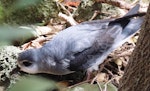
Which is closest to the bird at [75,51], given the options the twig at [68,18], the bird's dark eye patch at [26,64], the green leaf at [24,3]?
the bird's dark eye patch at [26,64]

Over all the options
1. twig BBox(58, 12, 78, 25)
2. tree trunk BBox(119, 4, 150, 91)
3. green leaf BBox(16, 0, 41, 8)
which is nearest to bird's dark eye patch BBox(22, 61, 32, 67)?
twig BBox(58, 12, 78, 25)

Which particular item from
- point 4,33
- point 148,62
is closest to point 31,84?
point 4,33

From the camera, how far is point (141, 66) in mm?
1204

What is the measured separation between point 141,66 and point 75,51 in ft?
3.44

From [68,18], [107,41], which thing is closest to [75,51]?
[107,41]

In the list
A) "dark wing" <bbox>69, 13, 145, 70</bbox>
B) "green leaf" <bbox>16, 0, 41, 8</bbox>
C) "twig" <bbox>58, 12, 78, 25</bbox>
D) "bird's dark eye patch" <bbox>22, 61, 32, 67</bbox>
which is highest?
"green leaf" <bbox>16, 0, 41, 8</bbox>

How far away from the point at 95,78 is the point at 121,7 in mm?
738

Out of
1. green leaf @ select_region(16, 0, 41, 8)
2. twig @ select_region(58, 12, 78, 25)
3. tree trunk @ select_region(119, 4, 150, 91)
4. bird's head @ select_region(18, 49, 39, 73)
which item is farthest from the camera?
twig @ select_region(58, 12, 78, 25)

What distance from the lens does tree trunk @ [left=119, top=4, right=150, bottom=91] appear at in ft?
3.78

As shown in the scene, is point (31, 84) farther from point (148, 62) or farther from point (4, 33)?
point (148, 62)

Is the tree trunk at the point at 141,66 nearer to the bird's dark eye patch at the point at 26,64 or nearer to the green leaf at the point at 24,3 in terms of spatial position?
the green leaf at the point at 24,3

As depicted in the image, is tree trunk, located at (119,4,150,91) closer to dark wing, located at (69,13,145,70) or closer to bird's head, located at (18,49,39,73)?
dark wing, located at (69,13,145,70)

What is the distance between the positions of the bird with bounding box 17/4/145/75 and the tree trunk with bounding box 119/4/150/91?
36.7 inches

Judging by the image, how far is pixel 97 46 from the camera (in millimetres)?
2268
